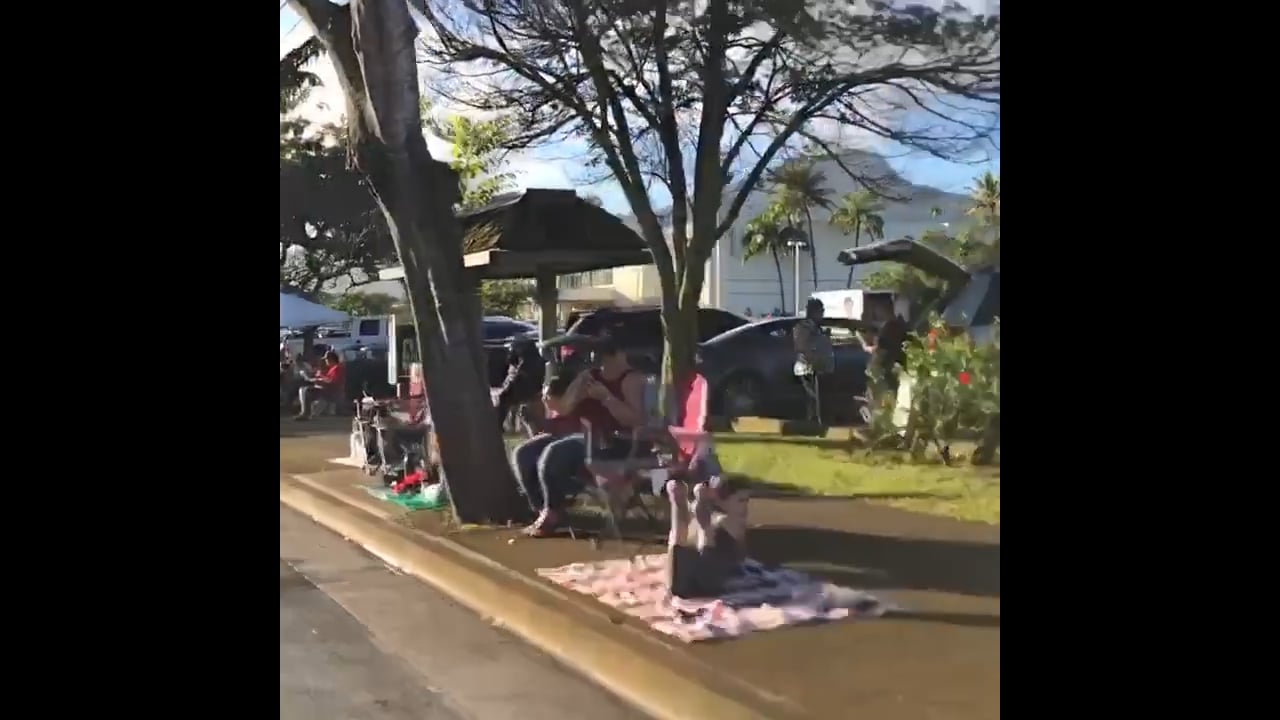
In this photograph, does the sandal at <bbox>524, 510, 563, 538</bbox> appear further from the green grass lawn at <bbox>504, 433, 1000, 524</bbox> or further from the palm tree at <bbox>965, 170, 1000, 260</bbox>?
the palm tree at <bbox>965, 170, 1000, 260</bbox>

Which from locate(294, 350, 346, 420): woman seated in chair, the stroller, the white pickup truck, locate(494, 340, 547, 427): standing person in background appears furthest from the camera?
the stroller

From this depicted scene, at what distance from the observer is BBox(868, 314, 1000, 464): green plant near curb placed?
4883mm

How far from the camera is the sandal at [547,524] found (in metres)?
7.16

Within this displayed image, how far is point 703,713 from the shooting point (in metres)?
4.55

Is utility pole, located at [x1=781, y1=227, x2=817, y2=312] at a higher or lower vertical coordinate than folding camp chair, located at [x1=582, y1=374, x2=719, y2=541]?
higher

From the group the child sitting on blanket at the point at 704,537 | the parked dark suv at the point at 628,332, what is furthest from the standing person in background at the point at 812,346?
the child sitting on blanket at the point at 704,537

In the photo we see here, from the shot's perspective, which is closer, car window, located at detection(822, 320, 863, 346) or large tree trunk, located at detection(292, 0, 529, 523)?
car window, located at detection(822, 320, 863, 346)

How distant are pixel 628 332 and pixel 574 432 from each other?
3.31ft

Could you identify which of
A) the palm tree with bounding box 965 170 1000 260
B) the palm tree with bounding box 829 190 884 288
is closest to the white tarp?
the palm tree with bounding box 829 190 884 288

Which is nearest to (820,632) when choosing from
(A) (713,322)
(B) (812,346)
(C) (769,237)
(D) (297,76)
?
(B) (812,346)

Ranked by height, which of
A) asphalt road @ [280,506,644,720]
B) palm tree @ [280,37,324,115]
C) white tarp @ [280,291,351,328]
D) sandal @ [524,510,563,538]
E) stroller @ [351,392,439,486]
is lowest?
asphalt road @ [280,506,644,720]

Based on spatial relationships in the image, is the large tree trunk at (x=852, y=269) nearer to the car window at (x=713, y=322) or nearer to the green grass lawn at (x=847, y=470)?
the car window at (x=713, y=322)

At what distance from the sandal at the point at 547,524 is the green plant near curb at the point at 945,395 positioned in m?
2.41
